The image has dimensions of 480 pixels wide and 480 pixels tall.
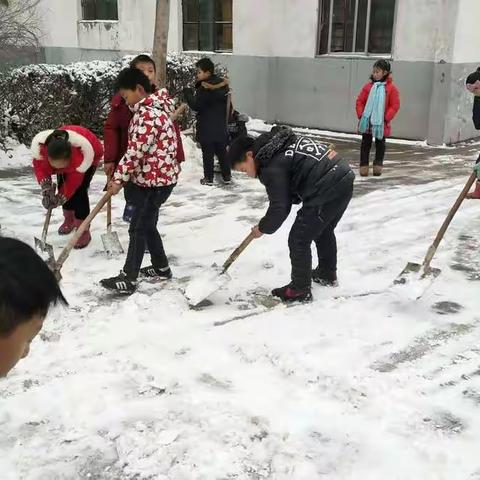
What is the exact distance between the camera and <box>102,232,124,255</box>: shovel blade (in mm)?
4691

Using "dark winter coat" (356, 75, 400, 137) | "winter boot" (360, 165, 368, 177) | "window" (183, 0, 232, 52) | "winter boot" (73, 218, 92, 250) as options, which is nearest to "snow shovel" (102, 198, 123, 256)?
"winter boot" (73, 218, 92, 250)

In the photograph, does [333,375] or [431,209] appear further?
[431,209]

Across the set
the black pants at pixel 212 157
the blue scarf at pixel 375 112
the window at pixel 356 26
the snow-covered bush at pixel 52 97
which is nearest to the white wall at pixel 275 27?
the window at pixel 356 26

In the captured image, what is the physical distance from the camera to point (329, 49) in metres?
11.0

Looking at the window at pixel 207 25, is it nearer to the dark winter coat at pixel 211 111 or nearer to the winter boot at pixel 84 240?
the dark winter coat at pixel 211 111

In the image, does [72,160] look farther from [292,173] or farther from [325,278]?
[325,278]

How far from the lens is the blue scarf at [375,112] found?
733 centimetres

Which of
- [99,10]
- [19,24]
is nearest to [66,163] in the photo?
[99,10]

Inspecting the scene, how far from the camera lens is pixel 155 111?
381 centimetres

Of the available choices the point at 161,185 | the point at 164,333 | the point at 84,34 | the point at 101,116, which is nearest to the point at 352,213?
the point at 161,185

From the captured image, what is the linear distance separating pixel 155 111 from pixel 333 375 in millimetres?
2010

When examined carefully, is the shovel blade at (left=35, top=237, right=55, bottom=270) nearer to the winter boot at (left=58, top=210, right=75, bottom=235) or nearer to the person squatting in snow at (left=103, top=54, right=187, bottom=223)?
the person squatting in snow at (left=103, top=54, right=187, bottom=223)

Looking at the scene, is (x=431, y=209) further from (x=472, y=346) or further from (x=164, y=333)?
(x=164, y=333)

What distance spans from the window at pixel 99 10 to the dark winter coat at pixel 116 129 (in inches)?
424
